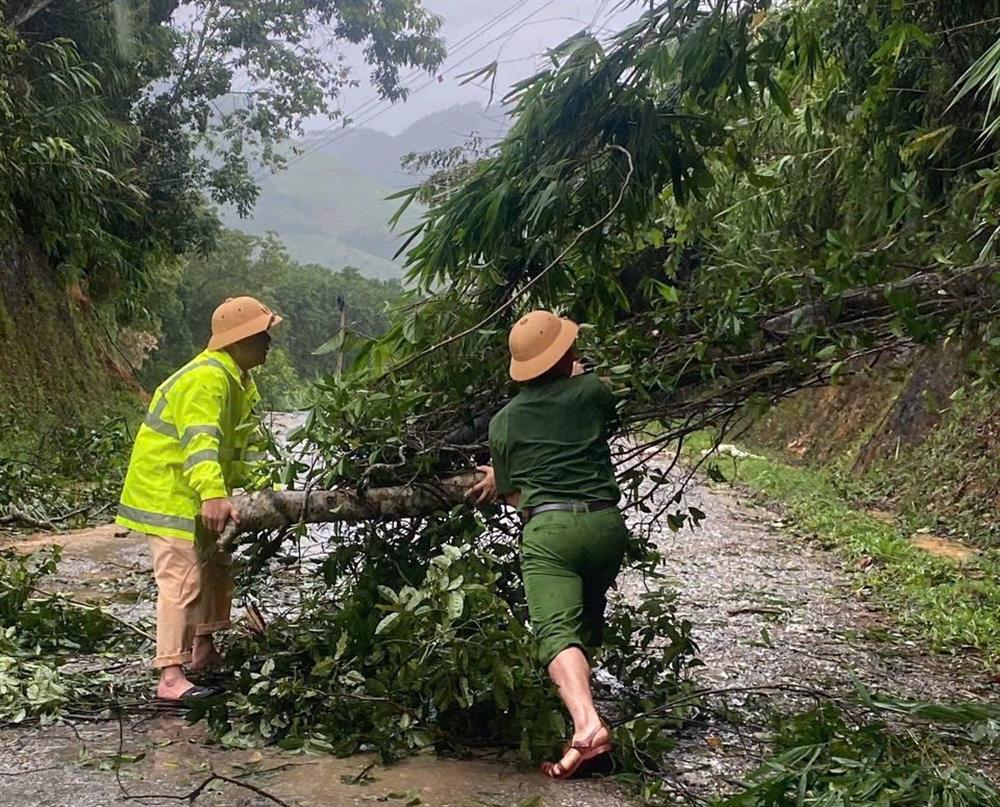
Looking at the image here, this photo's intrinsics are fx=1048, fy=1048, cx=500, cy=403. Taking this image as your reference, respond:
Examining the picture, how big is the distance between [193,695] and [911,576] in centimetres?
591

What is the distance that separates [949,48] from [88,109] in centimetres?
853

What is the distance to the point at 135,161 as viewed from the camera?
18484 mm

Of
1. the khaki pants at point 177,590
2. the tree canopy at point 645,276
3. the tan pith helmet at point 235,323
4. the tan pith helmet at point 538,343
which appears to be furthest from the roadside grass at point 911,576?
the khaki pants at point 177,590

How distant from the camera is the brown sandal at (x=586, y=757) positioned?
11.4 ft

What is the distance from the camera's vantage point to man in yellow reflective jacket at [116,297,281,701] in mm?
4297

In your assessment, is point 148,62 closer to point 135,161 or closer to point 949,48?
point 135,161

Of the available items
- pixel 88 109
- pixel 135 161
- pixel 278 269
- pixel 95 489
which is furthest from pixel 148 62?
pixel 278 269

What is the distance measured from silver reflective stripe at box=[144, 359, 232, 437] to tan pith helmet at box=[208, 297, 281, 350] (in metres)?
0.12

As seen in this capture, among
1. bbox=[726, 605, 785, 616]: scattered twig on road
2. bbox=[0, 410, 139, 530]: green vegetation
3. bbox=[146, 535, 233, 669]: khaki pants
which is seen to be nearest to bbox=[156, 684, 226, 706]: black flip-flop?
bbox=[146, 535, 233, 669]: khaki pants

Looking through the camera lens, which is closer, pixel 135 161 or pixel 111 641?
pixel 111 641

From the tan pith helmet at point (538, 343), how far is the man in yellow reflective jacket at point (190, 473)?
1229 millimetres

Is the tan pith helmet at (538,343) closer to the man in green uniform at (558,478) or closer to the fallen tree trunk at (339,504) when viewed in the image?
the man in green uniform at (558,478)

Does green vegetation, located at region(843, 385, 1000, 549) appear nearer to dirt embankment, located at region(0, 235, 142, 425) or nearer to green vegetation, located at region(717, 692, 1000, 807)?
green vegetation, located at region(717, 692, 1000, 807)

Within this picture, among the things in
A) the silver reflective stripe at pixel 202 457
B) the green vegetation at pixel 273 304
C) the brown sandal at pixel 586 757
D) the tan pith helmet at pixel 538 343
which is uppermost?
the tan pith helmet at pixel 538 343
